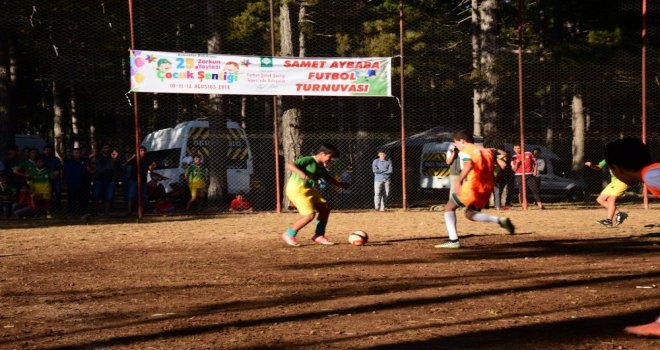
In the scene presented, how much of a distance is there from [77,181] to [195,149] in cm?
614

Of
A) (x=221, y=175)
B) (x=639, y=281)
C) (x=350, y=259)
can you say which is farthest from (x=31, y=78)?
(x=639, y=281)

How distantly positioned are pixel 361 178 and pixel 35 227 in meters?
11.2

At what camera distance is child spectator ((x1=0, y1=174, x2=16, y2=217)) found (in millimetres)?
22000

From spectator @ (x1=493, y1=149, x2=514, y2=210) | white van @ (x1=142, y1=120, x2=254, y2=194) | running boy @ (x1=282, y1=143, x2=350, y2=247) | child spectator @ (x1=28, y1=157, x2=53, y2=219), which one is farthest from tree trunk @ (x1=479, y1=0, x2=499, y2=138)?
running boy @ (x1=282, y1=143, x2=350, y2=247)

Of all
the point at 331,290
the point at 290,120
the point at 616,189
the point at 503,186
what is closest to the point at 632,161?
the point at 331,290

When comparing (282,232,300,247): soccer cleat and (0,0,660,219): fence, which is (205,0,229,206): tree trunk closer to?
(0,0,660,219): fence

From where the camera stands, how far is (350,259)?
40.8 feet

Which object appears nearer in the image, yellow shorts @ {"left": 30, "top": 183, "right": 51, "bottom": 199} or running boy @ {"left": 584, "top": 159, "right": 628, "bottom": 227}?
running boy @ {"left": 584, "top": 159, "right": 628, "bottom": 227}

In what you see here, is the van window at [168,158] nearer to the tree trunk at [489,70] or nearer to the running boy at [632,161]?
the tree trunk at [489,70]

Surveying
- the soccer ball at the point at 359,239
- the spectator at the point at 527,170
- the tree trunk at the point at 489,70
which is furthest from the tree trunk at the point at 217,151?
the soccer ball at the point at 359,239

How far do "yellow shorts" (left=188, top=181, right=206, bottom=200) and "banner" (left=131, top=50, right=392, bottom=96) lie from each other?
272 centimetres

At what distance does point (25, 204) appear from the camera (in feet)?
72.2

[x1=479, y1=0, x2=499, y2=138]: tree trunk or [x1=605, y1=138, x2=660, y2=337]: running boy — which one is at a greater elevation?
[x1=479, y1=0, x2=499, y2=138]: tree trunk

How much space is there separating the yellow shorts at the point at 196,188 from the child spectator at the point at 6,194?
407cm
